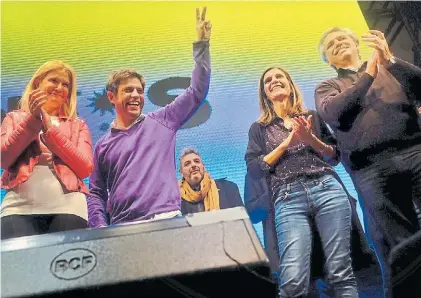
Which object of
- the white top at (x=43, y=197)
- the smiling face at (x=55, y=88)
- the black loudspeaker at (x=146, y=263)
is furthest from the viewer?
the smiling face at (x=55, y=88)

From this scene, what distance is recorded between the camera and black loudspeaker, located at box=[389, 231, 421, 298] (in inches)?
64.7

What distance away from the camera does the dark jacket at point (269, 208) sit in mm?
1732

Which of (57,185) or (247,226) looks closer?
(247,226)

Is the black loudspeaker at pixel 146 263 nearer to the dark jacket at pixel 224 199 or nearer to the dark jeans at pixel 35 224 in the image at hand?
the dark jeans at pixel 35 224

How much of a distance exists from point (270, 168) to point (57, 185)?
76cm

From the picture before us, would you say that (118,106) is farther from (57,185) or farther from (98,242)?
(98,242)

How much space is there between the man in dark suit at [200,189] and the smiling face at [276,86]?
389 mm

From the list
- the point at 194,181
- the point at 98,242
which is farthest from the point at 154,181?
the point at 98,242

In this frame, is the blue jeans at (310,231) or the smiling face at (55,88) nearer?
the blue jeans at (310,231)

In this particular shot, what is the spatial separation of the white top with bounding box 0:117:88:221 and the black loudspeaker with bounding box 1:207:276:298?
50cm

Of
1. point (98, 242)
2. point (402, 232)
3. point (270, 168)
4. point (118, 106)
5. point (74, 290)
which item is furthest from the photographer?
point (118, 106)

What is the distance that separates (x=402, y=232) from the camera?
5.75 feet

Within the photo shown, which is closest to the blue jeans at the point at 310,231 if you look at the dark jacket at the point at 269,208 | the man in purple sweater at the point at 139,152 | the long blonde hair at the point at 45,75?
the dark jacket at the point at 269,208

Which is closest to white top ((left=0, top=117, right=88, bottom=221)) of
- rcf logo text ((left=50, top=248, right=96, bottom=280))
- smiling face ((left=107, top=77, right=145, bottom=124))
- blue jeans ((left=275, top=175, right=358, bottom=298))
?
smiling face ((left=107, top=77, right=145, bottom=124))
